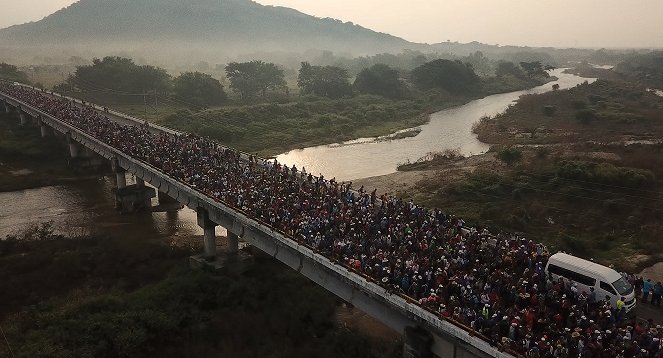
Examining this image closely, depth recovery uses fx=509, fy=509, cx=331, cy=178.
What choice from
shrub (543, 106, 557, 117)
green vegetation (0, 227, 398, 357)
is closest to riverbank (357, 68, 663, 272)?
shrub (543, 106, 557, 117)

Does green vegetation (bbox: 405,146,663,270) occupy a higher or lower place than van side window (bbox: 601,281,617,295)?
lower

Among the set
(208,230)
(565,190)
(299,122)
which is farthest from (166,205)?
(299,122)

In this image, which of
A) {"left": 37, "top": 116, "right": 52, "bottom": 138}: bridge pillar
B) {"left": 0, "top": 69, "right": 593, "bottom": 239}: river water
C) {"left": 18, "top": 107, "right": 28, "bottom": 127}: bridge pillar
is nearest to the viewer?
{"left": 0, "top": 69, "right": 593, "bottom": 239}: river water

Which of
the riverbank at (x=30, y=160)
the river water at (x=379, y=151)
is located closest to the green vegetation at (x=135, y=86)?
the riverbank at (x=30, y=160)

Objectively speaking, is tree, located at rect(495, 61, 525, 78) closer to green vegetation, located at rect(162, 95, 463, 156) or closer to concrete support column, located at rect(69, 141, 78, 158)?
green vegetation, located at rect(162, 95, 463, 156)

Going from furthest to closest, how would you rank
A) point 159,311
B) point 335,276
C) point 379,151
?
point 379,151, point 159,311, point 335,276

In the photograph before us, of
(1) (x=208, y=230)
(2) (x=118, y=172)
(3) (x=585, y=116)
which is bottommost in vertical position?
(1) (x=208, y=230)

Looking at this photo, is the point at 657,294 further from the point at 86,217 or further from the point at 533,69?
the point at 533,69
